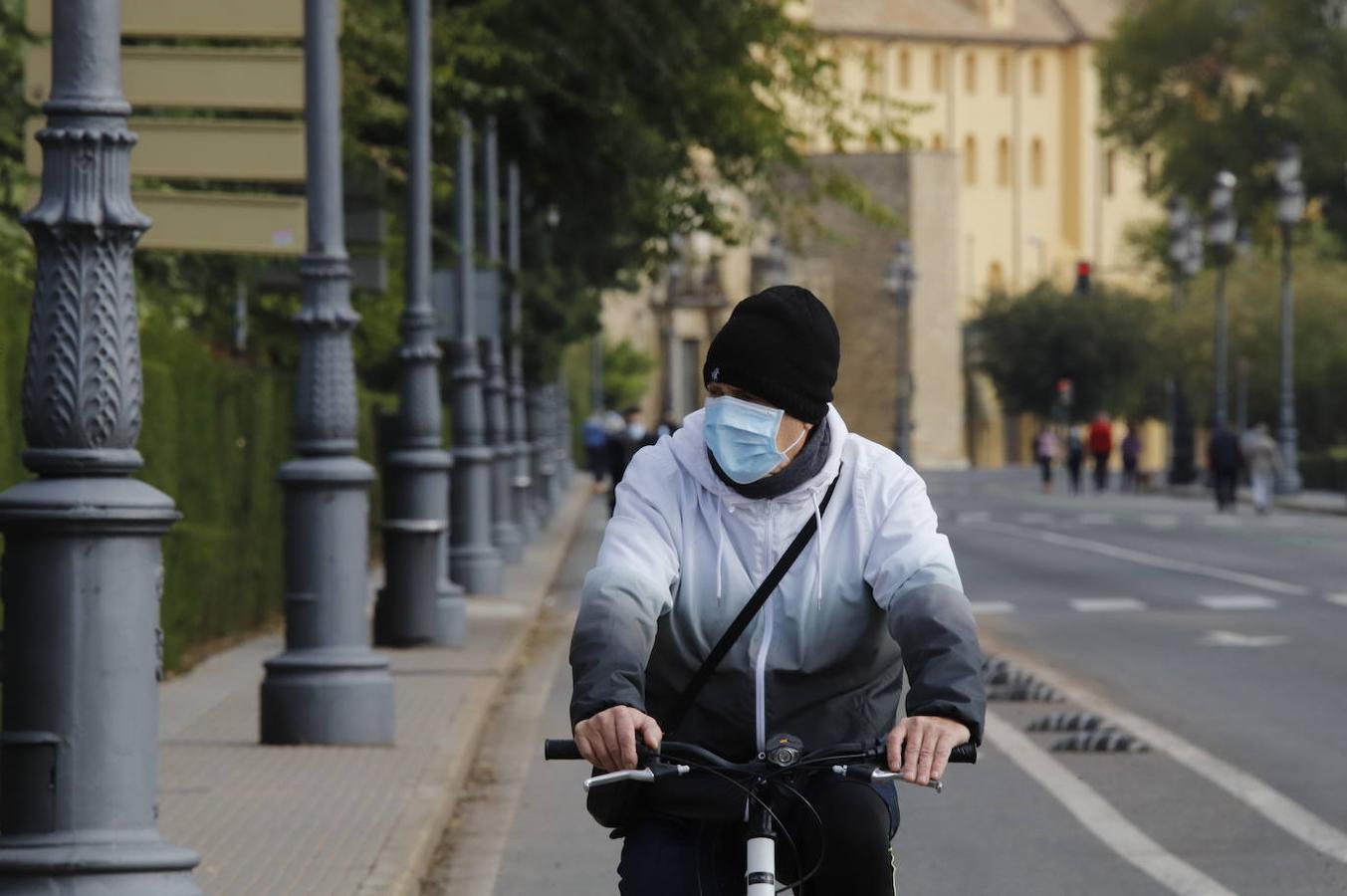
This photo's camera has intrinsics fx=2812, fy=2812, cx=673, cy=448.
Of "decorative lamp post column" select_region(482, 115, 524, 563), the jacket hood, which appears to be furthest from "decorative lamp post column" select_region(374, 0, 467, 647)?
the jacket hood

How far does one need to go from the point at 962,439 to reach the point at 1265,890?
11557 cm

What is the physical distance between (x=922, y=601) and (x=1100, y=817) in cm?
583

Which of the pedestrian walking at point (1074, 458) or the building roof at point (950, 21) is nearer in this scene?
the pedestrian walking at point (1074, 458)

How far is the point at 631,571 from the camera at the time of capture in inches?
181

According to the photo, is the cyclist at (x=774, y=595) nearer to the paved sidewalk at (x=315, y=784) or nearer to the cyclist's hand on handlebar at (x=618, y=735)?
the cyclist's hand on handlebar at (x=618, y=735)

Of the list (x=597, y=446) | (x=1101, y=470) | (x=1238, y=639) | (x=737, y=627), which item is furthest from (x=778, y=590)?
(x=597, y=446)

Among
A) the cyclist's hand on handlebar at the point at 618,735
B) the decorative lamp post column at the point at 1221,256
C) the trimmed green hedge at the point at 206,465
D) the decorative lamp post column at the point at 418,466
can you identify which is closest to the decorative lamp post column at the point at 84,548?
the cyclist's hand on handlebar at the point at 618,735

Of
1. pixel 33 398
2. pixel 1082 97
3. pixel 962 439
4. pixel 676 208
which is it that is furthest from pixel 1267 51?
pixel 1082 97

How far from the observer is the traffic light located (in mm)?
63562

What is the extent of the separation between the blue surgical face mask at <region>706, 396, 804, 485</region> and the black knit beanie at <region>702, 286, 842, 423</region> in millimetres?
33

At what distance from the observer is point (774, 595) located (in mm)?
4656

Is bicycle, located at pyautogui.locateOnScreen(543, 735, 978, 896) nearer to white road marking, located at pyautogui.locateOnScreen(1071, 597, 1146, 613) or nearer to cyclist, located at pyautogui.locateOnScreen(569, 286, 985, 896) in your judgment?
cyclist, located at pyautogui.locateOnScreen(569, 286, 985, 896)

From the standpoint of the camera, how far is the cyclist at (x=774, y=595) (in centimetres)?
452

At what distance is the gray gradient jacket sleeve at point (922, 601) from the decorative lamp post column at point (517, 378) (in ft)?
95.8
